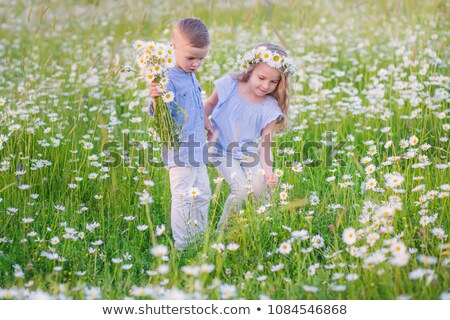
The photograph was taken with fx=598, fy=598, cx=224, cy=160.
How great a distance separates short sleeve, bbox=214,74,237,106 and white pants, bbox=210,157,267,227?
384 mm

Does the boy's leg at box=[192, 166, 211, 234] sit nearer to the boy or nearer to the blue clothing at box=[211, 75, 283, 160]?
the boy

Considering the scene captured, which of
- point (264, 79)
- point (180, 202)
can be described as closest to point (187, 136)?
point (180, 202)

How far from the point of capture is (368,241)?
101 inches

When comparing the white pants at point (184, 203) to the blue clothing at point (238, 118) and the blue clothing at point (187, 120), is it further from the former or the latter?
the blue clothing at point (238, 118)

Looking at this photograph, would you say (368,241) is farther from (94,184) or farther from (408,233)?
(94,184)

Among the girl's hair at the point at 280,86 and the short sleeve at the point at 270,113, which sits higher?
the girl's hair at the point at 280,86

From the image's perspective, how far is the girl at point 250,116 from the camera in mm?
3600

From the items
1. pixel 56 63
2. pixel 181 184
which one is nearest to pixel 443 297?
pixel 181 184

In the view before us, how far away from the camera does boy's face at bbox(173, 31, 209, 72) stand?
322 cm

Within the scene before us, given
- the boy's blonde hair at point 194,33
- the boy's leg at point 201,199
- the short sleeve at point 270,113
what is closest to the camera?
the boy's blonde hair at point 194,33

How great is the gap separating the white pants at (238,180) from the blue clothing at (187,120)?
0.87 ft

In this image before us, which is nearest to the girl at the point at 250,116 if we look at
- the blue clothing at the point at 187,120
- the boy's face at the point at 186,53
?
the blue clothing at the point at 187,120

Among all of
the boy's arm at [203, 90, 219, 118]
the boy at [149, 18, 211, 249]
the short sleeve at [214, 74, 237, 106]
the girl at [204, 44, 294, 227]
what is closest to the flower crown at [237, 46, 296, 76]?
the girl at [204, 44, 294, 227]

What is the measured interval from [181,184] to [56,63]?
3696 millimetres
